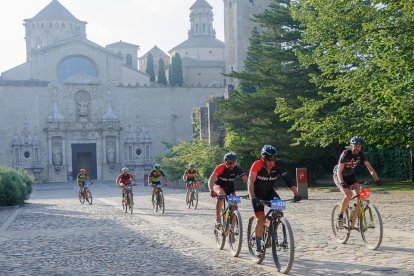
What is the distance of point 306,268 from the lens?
→ 878 cm

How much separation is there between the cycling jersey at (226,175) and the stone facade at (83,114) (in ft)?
193

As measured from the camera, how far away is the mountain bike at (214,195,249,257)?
1012 cm

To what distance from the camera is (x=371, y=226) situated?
10508mm

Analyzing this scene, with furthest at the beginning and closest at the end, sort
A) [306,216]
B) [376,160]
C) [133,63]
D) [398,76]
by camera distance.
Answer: [133,63] → [376,160] → [398,76] → [306,216]

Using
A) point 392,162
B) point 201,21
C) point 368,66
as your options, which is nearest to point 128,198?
point 368,66

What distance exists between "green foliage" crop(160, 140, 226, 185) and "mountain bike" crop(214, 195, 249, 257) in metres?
25.6

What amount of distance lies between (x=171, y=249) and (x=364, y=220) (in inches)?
134

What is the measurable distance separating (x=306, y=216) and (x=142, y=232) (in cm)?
488

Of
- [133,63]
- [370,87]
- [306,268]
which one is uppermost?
[133,63]

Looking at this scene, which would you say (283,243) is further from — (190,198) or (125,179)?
(190,198)

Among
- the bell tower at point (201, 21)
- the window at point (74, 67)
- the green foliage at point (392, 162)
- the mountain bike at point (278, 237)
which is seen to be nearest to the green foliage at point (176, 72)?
the window at point (74, 67)

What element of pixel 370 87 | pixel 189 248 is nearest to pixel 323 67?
pixel 370 87

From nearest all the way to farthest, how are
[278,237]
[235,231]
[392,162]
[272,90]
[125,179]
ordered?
1. [278,237]
2. [235,231]
3. [125,179]
4. [272,90]
5. [392,162]

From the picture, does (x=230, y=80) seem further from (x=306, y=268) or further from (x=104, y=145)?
(x=306, y=268)
